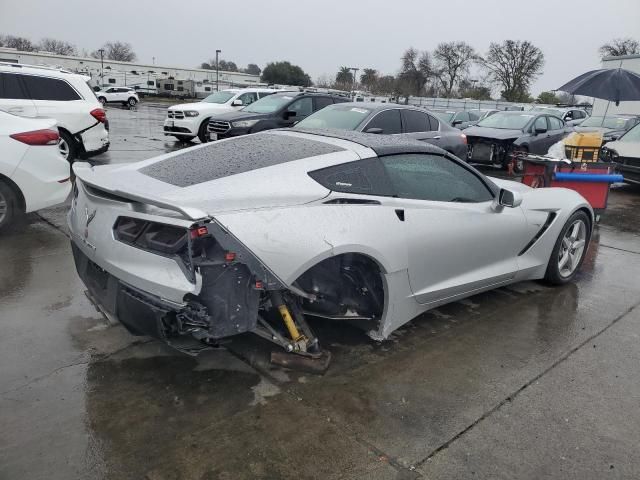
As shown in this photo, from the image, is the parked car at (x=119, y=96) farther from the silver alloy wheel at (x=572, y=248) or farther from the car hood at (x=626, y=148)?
the silver alloy wheel at (x=572, y=248)

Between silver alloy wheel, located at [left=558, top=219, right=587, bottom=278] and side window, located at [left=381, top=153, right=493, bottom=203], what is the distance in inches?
50.0

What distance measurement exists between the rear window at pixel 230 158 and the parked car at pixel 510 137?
31.7 ft

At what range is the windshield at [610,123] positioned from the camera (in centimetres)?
1639

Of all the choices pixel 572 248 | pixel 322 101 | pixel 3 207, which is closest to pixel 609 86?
pixel 322 101

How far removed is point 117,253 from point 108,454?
103cm

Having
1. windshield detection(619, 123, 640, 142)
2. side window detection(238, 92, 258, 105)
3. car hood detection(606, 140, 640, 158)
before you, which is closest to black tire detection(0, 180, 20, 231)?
car hood detection(606, 140, 640, 158)

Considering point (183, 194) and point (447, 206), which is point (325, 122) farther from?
point (183, 194)

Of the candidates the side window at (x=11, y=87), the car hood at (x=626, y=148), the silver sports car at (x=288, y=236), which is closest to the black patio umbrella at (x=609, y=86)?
the car hood at (x=626, y=148)

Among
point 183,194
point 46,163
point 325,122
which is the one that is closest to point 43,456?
point 183,194

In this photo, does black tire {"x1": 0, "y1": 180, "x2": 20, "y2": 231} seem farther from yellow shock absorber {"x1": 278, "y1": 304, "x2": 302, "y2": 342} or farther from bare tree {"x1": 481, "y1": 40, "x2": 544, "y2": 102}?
bare tree {"x1": 481, "y1": 40, "x2": 544, "y2": 102}

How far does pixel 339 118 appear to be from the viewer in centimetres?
927

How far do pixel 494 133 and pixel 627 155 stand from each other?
10.3 feet

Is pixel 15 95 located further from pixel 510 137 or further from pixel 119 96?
pixel 119 96

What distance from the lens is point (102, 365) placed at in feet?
10.8
